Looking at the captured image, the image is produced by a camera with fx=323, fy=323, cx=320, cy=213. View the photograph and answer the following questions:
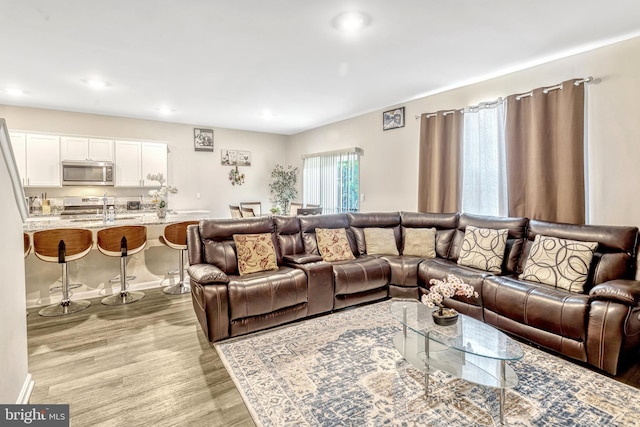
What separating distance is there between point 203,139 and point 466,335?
642 centimetres

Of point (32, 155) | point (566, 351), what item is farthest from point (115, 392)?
point (32, 155)

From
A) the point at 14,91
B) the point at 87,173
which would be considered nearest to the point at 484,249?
the point at 87,173

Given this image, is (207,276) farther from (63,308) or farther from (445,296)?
(63,308)

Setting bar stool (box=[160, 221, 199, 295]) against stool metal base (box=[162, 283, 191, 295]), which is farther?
stool metal base (box=[162, 283, 191, 295])

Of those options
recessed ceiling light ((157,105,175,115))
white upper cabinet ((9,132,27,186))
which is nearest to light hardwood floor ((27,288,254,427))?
white upper cabinet ((9,132,27,186))

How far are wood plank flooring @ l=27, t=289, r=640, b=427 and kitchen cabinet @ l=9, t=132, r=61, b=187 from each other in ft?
9.36

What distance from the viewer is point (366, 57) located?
3414mm

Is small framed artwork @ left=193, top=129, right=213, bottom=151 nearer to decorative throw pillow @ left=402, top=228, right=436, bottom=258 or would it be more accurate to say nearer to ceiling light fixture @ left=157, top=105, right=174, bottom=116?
ceiling light fixture @ left=157, top=105, right=174, bottom=116

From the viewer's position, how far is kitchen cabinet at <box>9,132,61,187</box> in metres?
5.10

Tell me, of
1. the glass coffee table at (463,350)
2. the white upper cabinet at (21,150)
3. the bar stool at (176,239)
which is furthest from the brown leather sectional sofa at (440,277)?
the white upper cabinet at (21,150)

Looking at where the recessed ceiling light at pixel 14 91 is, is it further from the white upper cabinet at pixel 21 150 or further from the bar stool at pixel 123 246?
the bar stool at pixel 123 246

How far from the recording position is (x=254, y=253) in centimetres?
351

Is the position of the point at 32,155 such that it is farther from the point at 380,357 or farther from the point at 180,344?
the point at 380,357

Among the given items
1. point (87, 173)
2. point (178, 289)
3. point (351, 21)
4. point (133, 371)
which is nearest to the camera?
point (133, 371)
